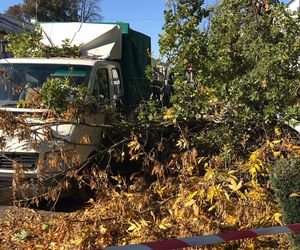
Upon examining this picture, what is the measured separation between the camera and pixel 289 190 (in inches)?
187

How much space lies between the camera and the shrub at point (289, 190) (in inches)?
186

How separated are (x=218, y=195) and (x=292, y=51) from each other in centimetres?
217

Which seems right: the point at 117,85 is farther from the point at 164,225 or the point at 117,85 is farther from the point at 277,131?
the point at 164,225

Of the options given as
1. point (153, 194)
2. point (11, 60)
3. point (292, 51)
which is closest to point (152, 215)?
point (153, 194)

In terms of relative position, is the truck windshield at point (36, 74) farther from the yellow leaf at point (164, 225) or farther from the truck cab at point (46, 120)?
the yellow leaf at point (164, 225)

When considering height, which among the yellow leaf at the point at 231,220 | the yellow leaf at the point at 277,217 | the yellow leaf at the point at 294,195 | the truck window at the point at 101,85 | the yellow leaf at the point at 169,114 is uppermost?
the truck window at the point at 101,85

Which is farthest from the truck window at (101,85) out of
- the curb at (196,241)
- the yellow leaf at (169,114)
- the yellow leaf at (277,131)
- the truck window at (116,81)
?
the curb at (196,241)

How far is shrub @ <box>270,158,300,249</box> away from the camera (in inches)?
186

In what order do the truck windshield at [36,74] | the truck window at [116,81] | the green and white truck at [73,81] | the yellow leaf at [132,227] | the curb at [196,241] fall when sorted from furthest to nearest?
the truck window at [116,81] → the truck windshield at [36,74] → the green and white truck at [73,81] → the yellow leaf at [132,227] → the curb at [196,241]

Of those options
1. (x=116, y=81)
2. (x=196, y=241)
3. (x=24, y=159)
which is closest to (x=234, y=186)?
(x=196, y=241)

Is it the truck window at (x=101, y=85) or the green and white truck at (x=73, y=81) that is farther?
the truck window at (x=101, y=85)

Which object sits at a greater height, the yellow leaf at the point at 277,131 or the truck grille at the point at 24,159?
the yellow leaf at the point at 277,131

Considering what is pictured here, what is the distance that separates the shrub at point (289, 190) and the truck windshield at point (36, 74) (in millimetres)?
4109

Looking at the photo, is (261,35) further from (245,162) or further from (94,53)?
(94,53)
